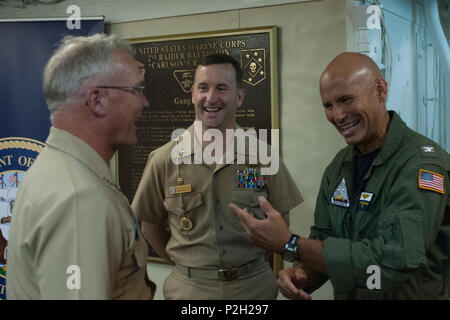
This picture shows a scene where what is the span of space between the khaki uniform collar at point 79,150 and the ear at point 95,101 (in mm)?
81

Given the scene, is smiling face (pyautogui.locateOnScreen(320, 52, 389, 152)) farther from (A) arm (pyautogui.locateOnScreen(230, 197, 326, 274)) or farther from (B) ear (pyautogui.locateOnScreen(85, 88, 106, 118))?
(B) ear (pyautogui.locateOnScreen(85, 88, 106, 118))

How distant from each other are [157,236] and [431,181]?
1.04 meters

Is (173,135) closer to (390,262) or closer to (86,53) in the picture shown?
(86,53)

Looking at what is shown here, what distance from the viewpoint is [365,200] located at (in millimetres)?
1209

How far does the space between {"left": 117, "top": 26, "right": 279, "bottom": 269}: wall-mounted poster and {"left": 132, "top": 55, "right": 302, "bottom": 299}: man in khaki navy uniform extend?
8 centimetres

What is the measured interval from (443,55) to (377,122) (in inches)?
25.0

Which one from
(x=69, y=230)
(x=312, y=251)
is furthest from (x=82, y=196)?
(x=312, y=251)

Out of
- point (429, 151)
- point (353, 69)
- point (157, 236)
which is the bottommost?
point (157, 236)

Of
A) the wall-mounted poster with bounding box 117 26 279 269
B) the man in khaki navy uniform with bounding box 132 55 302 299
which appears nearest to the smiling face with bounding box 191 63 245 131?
the man in khaki navy uniform with bounding box 132 55 302 299

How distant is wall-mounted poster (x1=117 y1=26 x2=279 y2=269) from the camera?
1555 mm

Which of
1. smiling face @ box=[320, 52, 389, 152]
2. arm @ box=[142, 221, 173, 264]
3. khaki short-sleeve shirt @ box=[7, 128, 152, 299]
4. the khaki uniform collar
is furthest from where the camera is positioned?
arm @ box=[142, 221, 173, 264]

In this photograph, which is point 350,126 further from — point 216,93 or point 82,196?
point 82,196

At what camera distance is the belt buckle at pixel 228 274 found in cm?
149

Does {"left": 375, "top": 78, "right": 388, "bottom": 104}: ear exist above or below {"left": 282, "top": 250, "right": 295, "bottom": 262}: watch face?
above
